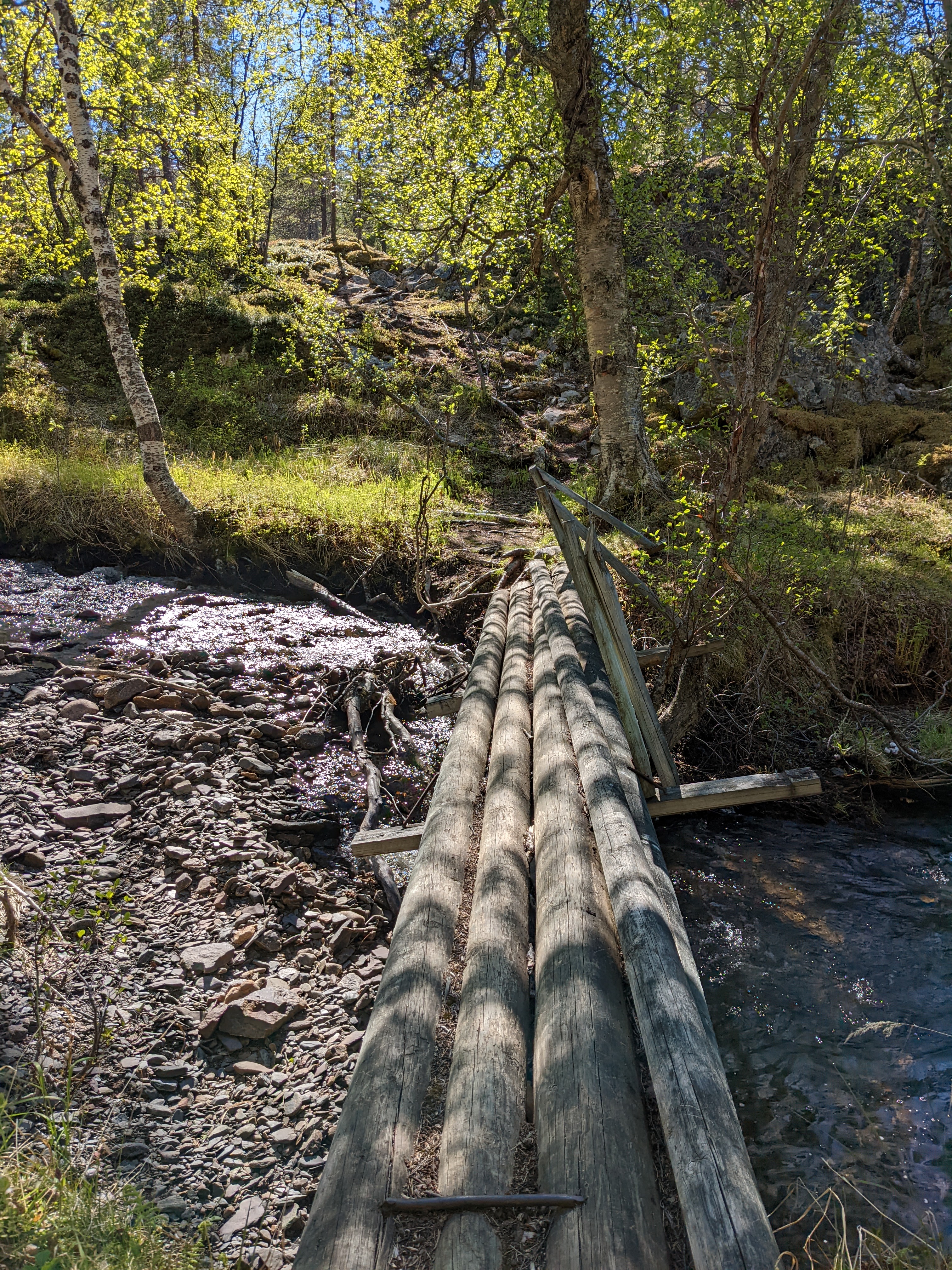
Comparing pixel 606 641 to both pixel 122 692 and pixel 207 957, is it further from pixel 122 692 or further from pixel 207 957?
pixel 122 692

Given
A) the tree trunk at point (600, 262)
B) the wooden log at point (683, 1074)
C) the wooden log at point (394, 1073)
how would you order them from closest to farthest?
the wooden log at point (683, 1074), the wooden log at point (394, 1073), the tree trunk at point (600, 262)

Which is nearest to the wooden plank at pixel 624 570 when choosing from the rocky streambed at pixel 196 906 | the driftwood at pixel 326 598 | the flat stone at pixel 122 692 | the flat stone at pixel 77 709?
the rocky streambed at pixel 196 906

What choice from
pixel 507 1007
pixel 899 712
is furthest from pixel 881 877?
pixel 507 1007

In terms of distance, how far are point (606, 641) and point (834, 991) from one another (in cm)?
214

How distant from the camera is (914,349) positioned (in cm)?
1246

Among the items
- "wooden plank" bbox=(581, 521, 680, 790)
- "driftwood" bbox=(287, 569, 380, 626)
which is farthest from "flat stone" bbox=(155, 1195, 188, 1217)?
"driftwood" bbox=(287, 569, 380, 626)

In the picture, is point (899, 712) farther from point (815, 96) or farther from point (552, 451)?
point (552, 451)

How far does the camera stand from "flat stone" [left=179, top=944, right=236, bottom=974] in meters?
3.11

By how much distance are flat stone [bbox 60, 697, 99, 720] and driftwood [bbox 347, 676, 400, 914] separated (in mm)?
1824

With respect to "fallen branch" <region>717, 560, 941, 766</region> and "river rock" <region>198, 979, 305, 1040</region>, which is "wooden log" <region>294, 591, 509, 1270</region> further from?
"fallen branch" <region>717, 560, 941, 766</region>

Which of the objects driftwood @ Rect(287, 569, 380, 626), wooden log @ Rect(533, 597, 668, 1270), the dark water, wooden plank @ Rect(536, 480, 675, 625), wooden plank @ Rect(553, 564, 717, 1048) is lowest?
the dark water

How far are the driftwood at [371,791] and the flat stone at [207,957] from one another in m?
0.78

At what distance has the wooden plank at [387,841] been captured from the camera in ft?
11.6

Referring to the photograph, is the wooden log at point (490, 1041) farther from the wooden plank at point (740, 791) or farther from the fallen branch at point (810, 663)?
the fallen branch at point (810, 663)
